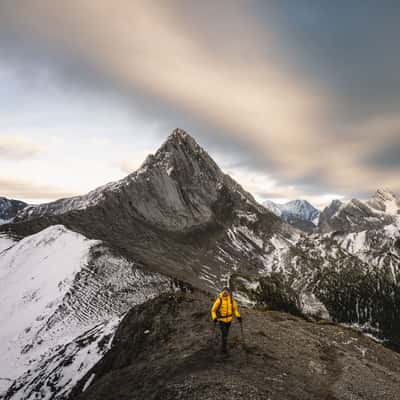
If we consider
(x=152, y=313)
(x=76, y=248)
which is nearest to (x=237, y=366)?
(x=152, y=313)

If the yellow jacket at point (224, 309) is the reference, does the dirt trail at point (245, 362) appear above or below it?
below

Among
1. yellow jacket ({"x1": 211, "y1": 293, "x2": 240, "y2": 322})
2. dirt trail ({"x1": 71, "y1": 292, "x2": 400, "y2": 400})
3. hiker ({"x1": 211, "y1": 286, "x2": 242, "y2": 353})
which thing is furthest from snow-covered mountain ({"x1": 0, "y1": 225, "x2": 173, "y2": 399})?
yellow jacket ({"x1": 211, "y1": 293, "x2": 240, "y2": 322})

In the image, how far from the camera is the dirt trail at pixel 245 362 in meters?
13.4

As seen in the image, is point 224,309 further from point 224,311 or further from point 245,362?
point 245,362

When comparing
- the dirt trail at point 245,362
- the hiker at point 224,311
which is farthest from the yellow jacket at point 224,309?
the dirt trail at point 245,362

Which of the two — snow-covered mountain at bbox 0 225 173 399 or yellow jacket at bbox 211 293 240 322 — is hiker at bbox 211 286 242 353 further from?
snow-covered mountain at bbox 0 225 173 399

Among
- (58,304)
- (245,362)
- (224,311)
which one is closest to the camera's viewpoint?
(224,311)

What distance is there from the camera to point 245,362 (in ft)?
53.5

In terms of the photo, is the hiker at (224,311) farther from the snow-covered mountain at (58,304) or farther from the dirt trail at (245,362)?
the snow-covered mountain at (58,304)

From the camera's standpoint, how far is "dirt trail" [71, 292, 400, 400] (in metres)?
13.4

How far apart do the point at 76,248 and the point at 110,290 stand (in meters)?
22.5

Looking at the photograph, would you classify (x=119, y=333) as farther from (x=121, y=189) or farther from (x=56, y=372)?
(x=121, y=189)

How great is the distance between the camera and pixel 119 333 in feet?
103

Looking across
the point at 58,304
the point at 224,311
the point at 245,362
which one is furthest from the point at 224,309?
the point at 58,304
